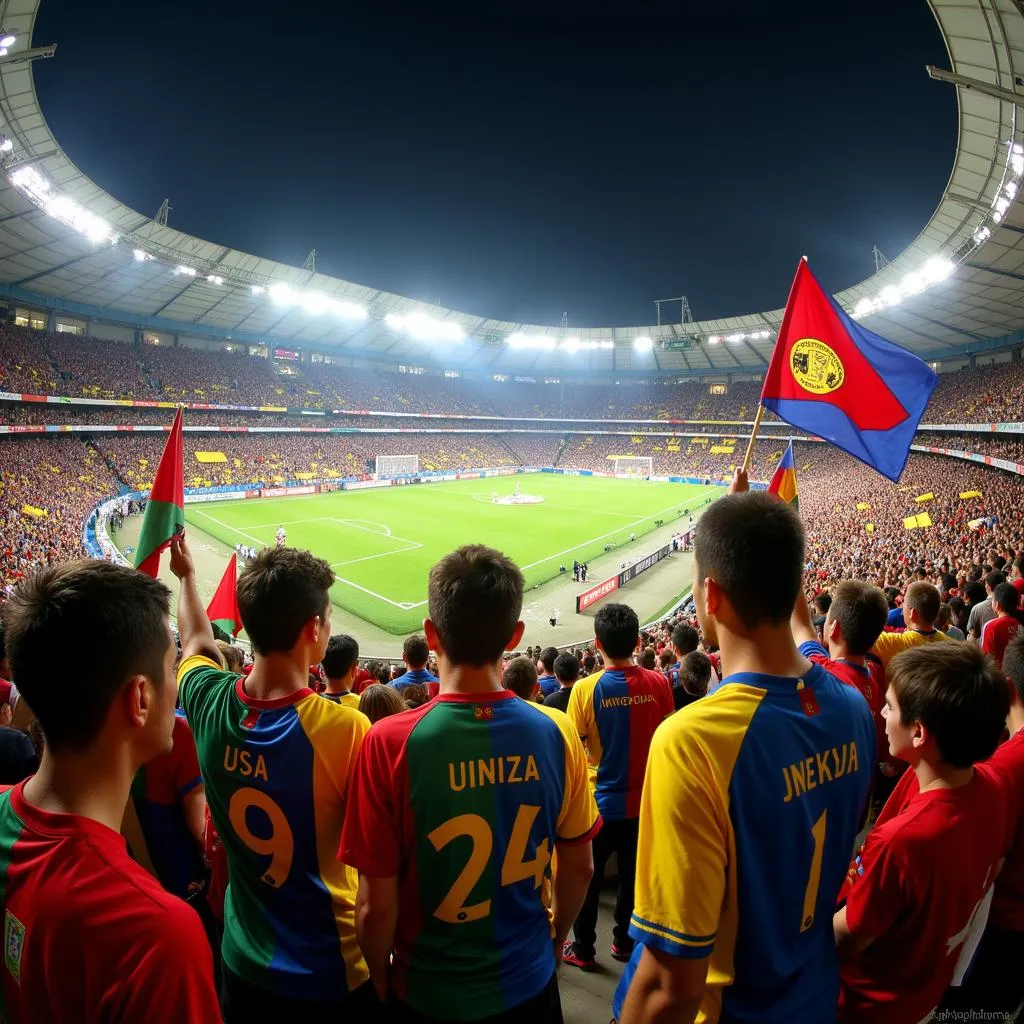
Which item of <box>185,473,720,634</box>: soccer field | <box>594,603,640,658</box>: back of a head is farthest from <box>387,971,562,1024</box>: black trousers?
<box>185,473,720,634</box>: soccer field

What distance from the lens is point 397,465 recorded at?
2381 inches

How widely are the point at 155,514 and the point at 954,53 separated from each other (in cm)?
2563

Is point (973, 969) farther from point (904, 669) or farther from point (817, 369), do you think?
point (817, 369)

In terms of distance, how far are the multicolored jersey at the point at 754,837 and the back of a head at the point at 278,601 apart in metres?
1.70

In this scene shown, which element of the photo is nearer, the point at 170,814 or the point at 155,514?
the point at 170,814

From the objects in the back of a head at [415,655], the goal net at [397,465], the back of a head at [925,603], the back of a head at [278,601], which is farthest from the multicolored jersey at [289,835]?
the goal net at [397,465]

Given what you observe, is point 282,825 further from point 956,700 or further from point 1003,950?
point 1003,950

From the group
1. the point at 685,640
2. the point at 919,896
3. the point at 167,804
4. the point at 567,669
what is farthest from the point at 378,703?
the point at 685,640

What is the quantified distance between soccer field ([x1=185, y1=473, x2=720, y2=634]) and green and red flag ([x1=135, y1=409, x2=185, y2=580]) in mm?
15095

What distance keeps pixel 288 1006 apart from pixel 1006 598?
7840 mm

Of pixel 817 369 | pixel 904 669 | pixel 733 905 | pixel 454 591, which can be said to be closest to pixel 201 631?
pixel 454 591

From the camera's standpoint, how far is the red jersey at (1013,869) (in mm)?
2654

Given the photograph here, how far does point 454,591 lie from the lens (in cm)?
235

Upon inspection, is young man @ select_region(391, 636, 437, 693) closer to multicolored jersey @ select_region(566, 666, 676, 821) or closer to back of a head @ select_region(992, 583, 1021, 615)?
multicolored jersey @ select_region(566, 666, 676, 821)
